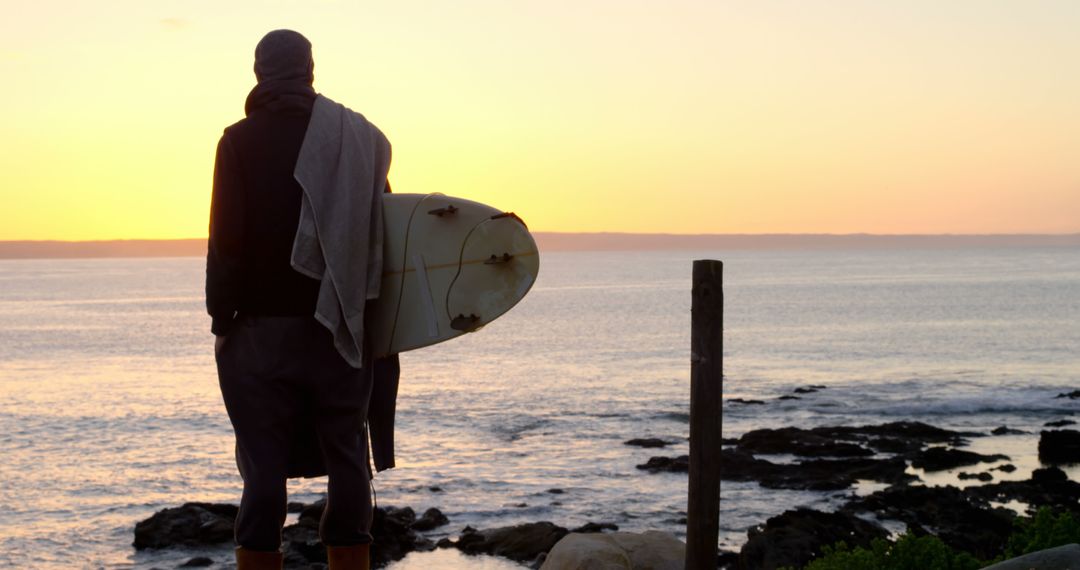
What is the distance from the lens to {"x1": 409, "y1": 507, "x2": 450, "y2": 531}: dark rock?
16.1 meters

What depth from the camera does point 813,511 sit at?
15.2 m

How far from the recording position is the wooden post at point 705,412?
22.8 ft

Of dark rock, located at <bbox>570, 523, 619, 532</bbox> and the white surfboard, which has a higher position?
the white surfboard

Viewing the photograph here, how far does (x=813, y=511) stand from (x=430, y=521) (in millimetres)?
4966

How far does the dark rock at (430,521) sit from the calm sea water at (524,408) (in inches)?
10.4

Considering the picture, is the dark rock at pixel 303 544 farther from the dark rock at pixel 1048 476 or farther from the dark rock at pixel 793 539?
the dark rock at pixel 1048 476

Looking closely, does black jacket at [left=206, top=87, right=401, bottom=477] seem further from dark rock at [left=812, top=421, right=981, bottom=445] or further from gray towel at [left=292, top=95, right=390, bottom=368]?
dark rock at [left=812, top=421, right=981, bottom=445]

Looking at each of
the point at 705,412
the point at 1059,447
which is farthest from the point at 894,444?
the point at 705,412

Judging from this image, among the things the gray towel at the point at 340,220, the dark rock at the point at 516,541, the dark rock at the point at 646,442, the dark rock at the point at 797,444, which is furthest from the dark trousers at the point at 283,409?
the dark rock at the point at 646,442

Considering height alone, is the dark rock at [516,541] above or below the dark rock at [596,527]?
above

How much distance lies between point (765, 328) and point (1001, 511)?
49215 mm

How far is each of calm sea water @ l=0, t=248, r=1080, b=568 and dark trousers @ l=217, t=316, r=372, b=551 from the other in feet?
32.2

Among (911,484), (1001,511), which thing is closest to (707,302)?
(1001,511)

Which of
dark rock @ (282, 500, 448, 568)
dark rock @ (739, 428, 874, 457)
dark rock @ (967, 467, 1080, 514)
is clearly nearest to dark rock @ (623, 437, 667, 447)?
dark rock @ (739, 428, 874, 457)
